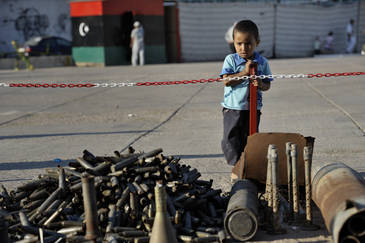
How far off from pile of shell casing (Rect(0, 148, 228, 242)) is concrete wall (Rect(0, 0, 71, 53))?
4061cm

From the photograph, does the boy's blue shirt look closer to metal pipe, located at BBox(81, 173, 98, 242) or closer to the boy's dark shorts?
the boy's dark shorts

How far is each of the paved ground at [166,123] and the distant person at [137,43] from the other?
423 inches

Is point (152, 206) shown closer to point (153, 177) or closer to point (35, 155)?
point (153, 177)

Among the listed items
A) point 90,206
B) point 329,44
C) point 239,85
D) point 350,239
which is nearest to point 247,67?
point 239,85

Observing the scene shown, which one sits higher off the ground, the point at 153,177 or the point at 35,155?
the point at 153,177

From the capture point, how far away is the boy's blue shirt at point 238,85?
521cm

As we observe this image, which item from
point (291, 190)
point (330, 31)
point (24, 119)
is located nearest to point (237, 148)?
point (291, 190)

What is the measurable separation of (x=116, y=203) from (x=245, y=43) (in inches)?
83.9

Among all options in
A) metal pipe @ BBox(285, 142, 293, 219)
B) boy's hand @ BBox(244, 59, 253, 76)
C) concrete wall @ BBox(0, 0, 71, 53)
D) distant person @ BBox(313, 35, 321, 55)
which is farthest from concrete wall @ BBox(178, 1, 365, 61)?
metal pipe @ BBox(285, 142, 293, 219)

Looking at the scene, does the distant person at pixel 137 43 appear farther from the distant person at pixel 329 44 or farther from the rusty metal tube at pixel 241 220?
the rusty metal tube at pixel 241 220

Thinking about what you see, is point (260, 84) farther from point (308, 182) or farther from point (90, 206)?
point (90, 206)

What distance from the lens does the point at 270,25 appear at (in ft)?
111

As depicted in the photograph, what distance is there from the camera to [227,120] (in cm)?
542

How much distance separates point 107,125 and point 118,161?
16.2 feet
